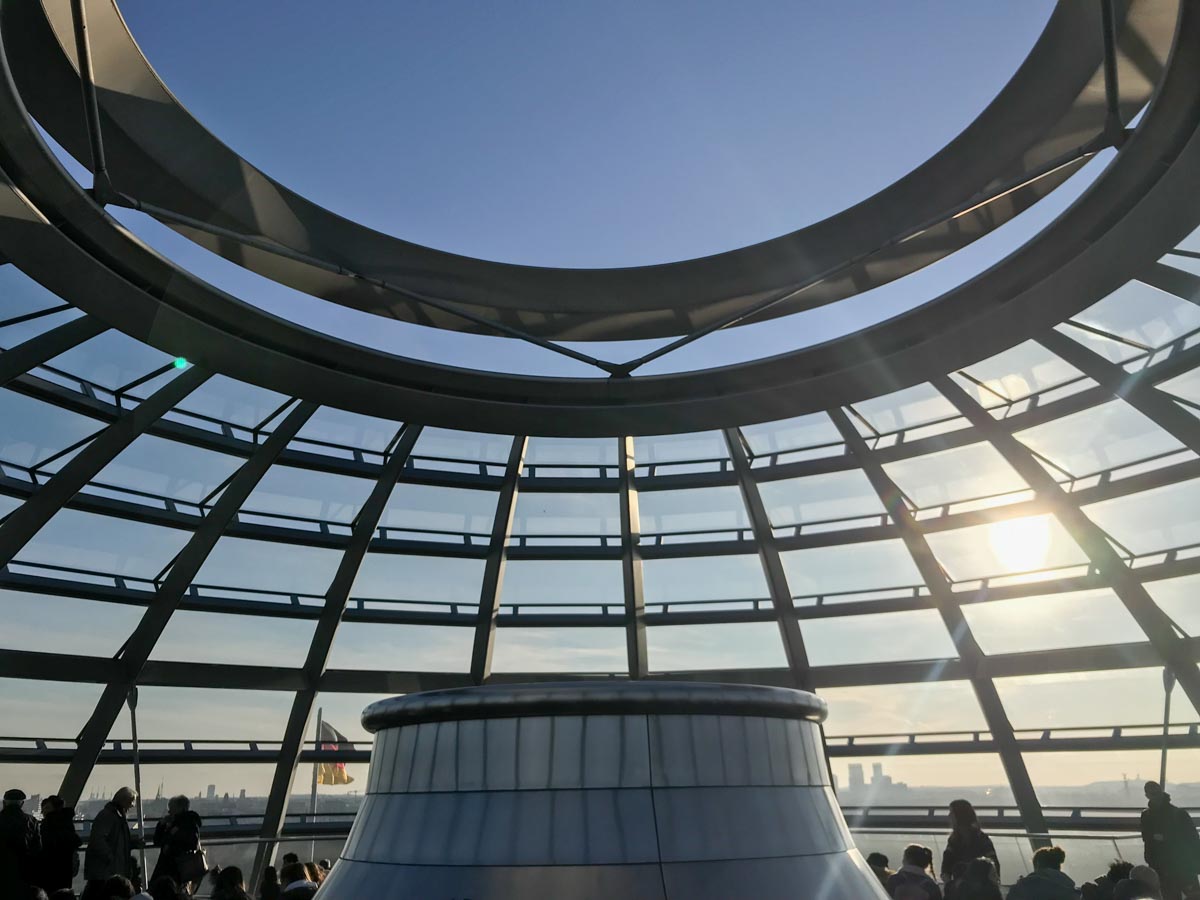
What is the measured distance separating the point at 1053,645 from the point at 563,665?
33.3 feet

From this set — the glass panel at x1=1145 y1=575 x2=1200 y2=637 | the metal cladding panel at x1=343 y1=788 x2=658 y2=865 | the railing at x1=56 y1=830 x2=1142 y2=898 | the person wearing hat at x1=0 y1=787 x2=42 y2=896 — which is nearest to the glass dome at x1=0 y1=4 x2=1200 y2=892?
the glass panel at x1=1145 y1=575 x2=1200 y2=637

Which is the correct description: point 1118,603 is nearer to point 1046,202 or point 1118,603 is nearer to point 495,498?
point 1046,202

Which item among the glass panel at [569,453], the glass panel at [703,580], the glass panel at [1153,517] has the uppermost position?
the glass panel at [569,453]

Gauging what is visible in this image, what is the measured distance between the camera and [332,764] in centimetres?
1836

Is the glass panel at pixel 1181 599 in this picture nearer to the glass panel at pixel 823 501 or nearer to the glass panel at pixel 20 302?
the glass panel at pixel 823 501

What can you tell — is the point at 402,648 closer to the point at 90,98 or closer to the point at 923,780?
the point at 923,780

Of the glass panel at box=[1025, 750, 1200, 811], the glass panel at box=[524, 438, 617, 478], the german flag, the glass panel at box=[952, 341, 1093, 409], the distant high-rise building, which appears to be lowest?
the glass panel at box=[1025, 750, 1200, 811]

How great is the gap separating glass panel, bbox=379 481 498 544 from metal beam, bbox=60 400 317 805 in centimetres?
287

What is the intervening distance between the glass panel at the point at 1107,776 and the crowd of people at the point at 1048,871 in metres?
7.03

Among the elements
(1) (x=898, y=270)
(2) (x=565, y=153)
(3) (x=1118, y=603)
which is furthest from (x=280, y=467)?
(3) (x=1118, y=603)

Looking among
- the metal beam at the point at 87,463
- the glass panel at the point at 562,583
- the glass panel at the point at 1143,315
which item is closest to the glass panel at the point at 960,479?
the glass panel at the point at 1143,315

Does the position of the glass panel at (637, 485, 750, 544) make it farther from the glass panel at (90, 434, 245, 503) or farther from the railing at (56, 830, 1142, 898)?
the glass panel at (90, 434, 245, 503)

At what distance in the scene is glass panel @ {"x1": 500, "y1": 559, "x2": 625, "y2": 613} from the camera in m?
19.3

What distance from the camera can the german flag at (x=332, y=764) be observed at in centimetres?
1831
